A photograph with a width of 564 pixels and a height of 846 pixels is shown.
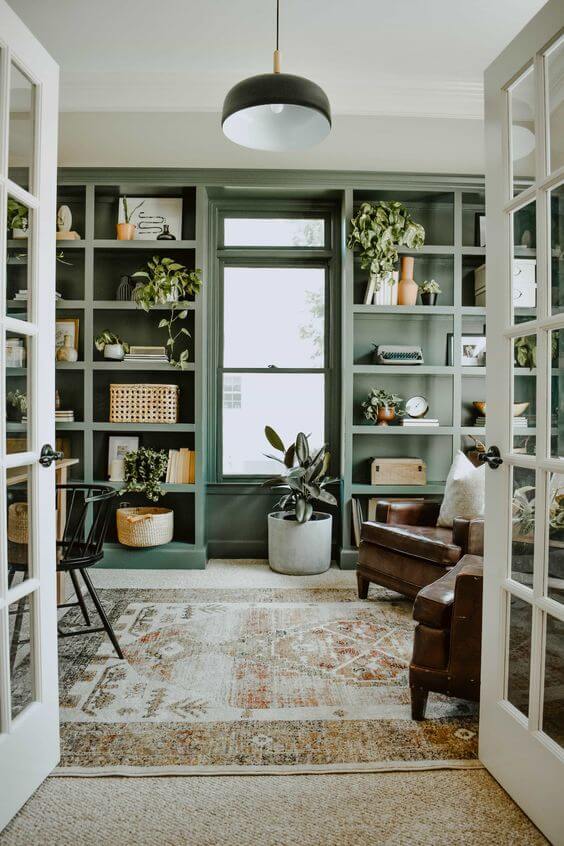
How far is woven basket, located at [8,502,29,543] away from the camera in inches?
65.2

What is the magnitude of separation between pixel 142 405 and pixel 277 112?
8.13 ft

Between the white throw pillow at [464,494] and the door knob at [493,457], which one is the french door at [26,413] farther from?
the white throw pillow at [464,494]

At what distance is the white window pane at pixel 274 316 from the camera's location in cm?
468

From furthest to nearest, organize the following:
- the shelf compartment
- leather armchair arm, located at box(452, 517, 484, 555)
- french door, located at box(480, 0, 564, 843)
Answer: the shelf compartment
leather armchair arm, located at box(452, 517, 484, 555)
french door, located at box(480, 0, 564, 843)

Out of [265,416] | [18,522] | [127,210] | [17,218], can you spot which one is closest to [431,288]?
[265,416]

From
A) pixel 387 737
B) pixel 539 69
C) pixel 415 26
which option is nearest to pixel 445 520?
pixel 387 737

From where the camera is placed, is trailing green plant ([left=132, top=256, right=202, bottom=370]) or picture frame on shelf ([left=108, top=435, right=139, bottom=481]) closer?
trailing green plant ([left=132, top=256, right=202, bottom=370])

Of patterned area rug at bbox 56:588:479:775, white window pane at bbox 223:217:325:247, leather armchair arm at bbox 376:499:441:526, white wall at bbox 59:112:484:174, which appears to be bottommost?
patterned area rug at bbox 56:588:479:775

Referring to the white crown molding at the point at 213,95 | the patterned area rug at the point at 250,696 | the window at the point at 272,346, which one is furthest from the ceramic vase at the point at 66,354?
the patterned area rug at the point at 250,696

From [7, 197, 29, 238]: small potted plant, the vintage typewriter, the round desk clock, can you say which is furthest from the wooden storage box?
[7, 197, 29, 238]: small potted plant

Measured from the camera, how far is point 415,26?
9.84 ft

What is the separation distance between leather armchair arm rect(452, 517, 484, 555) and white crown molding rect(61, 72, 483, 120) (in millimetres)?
2442

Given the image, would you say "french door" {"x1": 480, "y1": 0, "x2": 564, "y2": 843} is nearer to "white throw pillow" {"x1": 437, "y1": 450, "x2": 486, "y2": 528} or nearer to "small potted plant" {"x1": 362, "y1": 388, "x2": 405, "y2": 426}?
"white throw pillow" {"x1": 437, "y1": 450, "x2": 486, "y2": 528}

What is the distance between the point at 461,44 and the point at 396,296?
165 cm
